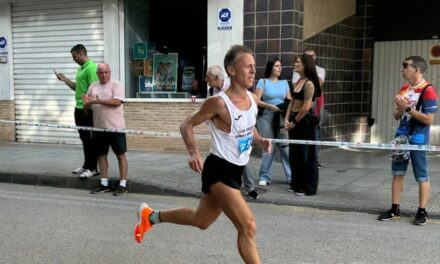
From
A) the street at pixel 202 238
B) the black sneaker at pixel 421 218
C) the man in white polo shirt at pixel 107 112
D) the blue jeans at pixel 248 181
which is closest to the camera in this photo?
the street at pixel 202 238

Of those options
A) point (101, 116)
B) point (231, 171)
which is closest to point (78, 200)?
point (101, 116)

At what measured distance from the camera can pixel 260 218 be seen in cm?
637

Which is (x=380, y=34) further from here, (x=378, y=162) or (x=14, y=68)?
(x=14, y=68)

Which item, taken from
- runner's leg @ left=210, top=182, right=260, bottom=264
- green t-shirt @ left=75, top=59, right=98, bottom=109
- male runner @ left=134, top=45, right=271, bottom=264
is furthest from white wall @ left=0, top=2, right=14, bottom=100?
runner's leg @ left=210, top=182, right=260, bottom=264

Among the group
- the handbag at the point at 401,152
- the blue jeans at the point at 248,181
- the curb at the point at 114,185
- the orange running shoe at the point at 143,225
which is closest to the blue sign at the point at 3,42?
the curb at the point at 114,185

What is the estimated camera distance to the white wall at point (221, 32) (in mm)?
10242

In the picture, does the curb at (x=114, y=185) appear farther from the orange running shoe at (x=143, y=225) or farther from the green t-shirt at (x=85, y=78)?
the orange running shoe at (x=143, y=225)

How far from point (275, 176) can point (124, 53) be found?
4757 mm

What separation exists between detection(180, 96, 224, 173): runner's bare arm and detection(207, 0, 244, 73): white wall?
6324 millimetres

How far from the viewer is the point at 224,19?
10.4 meters

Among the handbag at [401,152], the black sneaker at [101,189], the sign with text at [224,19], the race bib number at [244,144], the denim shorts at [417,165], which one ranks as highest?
the sign with text at [224,19]

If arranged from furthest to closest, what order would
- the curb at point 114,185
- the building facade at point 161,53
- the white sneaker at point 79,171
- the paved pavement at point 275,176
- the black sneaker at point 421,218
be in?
the building facade at point 161,53
the white sneaker at point 79,171
the paved pavement at point 275,176
the curb at point 114,185
the black sneaker at point 421,218

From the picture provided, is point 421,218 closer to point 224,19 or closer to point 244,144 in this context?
point 244,144

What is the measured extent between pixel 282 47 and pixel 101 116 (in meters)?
3.74
